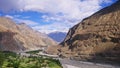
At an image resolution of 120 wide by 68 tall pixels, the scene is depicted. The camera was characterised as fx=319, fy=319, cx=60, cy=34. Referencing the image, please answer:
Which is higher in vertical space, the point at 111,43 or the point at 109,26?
the point at 109,26

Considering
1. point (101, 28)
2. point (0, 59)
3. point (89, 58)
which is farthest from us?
point (101, 28)

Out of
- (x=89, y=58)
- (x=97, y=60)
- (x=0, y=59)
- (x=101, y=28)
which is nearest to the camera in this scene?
(x=0, y=59)

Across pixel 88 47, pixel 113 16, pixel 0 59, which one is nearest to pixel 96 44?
pixel 88 47

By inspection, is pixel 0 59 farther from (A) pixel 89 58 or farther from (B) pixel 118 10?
(B) pixel 118 10

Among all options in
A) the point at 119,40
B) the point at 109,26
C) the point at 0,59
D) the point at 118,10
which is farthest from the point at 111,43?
the point at 0,59

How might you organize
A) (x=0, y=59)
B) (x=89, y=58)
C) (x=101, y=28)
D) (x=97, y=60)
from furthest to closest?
(x=101, y=28)
(x=89, y=58)
(x=97, y=60)
(x=0, y=59)

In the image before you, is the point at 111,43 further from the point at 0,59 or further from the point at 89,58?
the point at 0,59

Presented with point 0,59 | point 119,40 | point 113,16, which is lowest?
point 0,59

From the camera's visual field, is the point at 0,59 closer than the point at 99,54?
Yes

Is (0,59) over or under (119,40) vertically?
under
